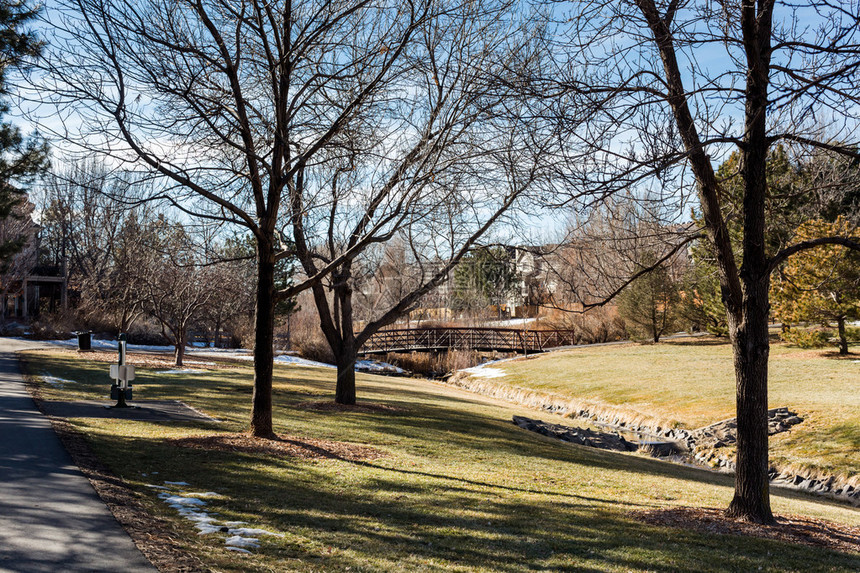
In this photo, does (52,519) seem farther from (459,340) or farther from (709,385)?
(459,340)

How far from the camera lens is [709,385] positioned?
2377cm

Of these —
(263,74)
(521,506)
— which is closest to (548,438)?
(521,506)

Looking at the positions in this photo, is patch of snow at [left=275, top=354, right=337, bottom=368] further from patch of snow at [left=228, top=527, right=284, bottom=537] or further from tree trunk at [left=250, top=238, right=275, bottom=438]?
patch of snow at [left=228, top=527, right=284, bottom=537]

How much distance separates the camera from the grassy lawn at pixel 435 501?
5.50m

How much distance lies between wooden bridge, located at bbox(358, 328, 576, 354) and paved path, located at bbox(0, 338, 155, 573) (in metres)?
34.9

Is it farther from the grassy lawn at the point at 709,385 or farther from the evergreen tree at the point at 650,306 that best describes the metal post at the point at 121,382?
the evergreen tree at the point at 650,306

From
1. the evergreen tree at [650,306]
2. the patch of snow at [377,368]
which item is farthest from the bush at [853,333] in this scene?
the patch of snow at [377,368]

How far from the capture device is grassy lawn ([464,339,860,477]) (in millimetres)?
15836

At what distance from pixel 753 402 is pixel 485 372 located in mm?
29305

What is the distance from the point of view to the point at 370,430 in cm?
1311

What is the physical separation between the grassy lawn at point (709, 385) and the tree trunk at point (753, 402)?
852 centimetres

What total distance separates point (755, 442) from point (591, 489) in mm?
2929

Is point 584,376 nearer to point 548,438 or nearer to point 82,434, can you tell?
point 548,438

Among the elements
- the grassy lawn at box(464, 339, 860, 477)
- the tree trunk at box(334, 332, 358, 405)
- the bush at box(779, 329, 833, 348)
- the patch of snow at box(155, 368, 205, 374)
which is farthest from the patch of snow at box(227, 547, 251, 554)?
the bush at box(779, 329, 833, 348)
